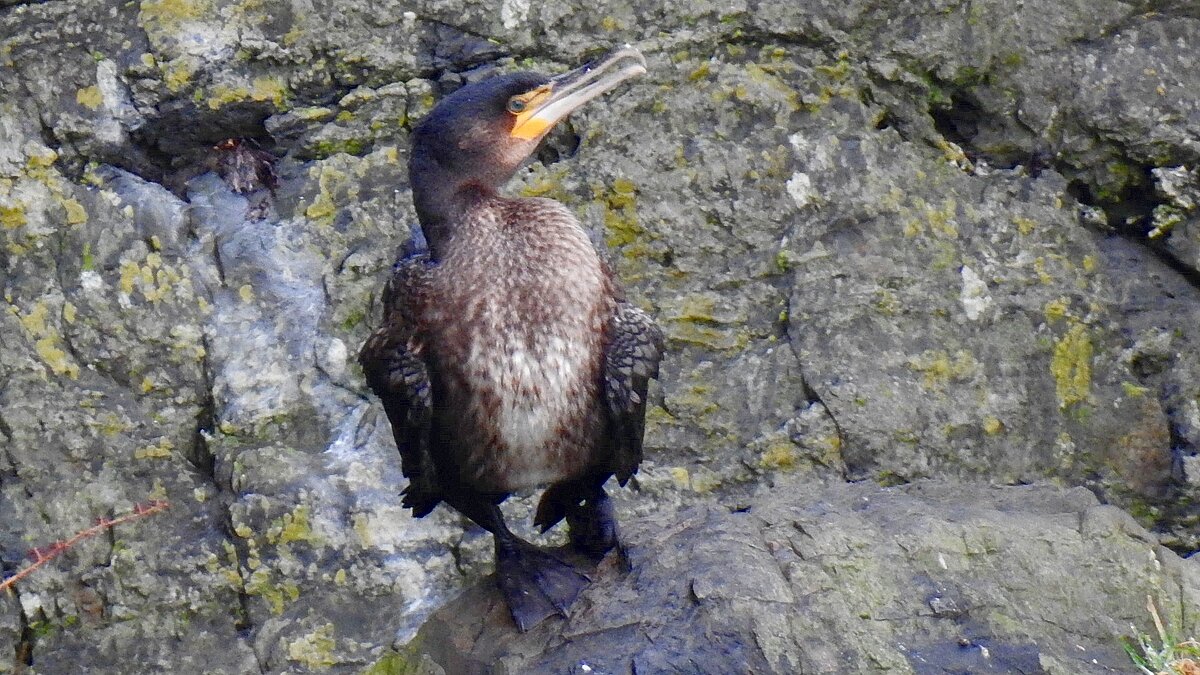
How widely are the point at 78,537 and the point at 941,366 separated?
299 centimetres

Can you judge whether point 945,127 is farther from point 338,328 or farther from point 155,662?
point 155,662

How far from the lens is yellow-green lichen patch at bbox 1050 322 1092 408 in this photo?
5.24 metres

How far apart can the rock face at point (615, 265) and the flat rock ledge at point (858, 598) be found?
0.90 meters

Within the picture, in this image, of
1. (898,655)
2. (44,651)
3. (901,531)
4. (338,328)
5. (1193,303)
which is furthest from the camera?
(1193,303)

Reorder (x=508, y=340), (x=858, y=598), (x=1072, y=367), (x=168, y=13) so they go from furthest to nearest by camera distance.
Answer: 1. (x=1072, y=367)
2. (x=168, y=13)
3. (x=508, y=340)
4. (x=858, y=598)

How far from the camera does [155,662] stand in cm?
465

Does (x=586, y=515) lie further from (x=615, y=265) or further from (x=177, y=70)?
(x=177, y=70)

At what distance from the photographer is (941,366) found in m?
5.13

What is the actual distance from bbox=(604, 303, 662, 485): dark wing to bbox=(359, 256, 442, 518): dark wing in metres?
0.50

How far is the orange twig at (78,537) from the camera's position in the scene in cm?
449

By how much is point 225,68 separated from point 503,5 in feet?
3.25

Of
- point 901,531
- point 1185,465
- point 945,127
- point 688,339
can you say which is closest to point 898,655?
point 901,531

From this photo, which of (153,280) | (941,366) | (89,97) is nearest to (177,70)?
(89,97)

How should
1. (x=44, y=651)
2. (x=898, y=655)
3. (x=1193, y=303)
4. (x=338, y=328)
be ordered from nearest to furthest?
(x=898, y=655), (x=44, y=651), (x=338, y=328), (x=1193, y=303)
